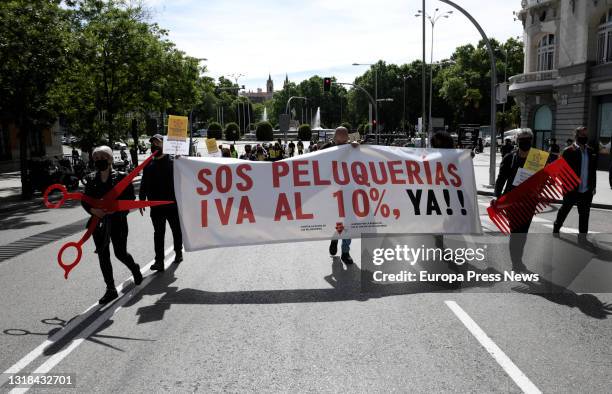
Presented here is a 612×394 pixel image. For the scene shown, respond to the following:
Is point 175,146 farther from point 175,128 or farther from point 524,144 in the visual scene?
point 524,144

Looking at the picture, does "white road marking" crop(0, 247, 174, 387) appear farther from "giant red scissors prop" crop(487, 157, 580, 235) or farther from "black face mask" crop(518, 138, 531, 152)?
"black face mask" crop(518, 138, 531, 152)

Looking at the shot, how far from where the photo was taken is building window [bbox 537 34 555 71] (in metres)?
36.4

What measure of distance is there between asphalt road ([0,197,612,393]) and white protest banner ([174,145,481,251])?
0.68 meters

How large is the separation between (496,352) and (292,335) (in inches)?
70.7

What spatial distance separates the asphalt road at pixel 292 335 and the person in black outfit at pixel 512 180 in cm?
108

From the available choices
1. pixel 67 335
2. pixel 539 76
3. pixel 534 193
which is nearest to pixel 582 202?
pixel 534 193

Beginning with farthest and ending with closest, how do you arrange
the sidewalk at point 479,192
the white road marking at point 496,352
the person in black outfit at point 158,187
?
the sidewalk at point 479,192, the person in black outfit at point 158,187, the white road marking at point 496,352

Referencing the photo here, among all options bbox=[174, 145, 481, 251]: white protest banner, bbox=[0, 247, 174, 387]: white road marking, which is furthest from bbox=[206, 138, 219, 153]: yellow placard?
bbox=[0, 247, 174, 387]: white road marking

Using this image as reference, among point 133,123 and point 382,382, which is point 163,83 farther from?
point 382,382

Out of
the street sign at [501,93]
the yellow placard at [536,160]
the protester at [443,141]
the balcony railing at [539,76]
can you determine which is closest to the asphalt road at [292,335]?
the yellow placard at [536,160]

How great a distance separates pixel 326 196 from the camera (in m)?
7.23

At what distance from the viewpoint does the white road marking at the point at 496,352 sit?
3927 mm

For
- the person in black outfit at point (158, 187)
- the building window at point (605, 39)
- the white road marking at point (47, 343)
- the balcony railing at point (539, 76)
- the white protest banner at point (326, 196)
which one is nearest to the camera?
the white road marking at point (47, 343)

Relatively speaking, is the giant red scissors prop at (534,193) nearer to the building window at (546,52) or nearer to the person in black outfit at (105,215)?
the person in black outfit at (105,215)
